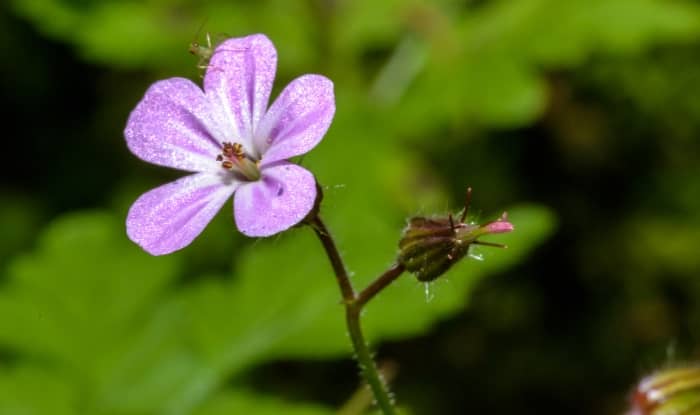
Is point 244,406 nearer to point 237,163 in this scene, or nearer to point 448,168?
point 237,163

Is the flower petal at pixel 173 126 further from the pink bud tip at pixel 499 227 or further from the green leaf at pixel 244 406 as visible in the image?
the green leaf at pixel 244 406

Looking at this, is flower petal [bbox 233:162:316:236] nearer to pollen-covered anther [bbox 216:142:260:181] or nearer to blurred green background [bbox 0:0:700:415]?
pollen-covered anther [bbox 216:142:260:181]

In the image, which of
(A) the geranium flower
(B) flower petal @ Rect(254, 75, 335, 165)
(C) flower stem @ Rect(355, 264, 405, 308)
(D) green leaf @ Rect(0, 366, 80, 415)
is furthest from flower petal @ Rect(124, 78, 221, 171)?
(D) green leaf @ Rect(0, 366, 80, 415)

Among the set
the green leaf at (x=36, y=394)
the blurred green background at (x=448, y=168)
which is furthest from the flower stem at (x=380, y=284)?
the green leaf at (x=36, y=394)

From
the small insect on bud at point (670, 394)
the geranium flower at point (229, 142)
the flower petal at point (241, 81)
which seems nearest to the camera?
the geranium flower at point (229, 142)

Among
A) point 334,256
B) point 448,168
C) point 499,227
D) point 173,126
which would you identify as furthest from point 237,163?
point 448,168

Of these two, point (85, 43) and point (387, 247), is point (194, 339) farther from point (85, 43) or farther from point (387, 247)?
point (85, 43)
